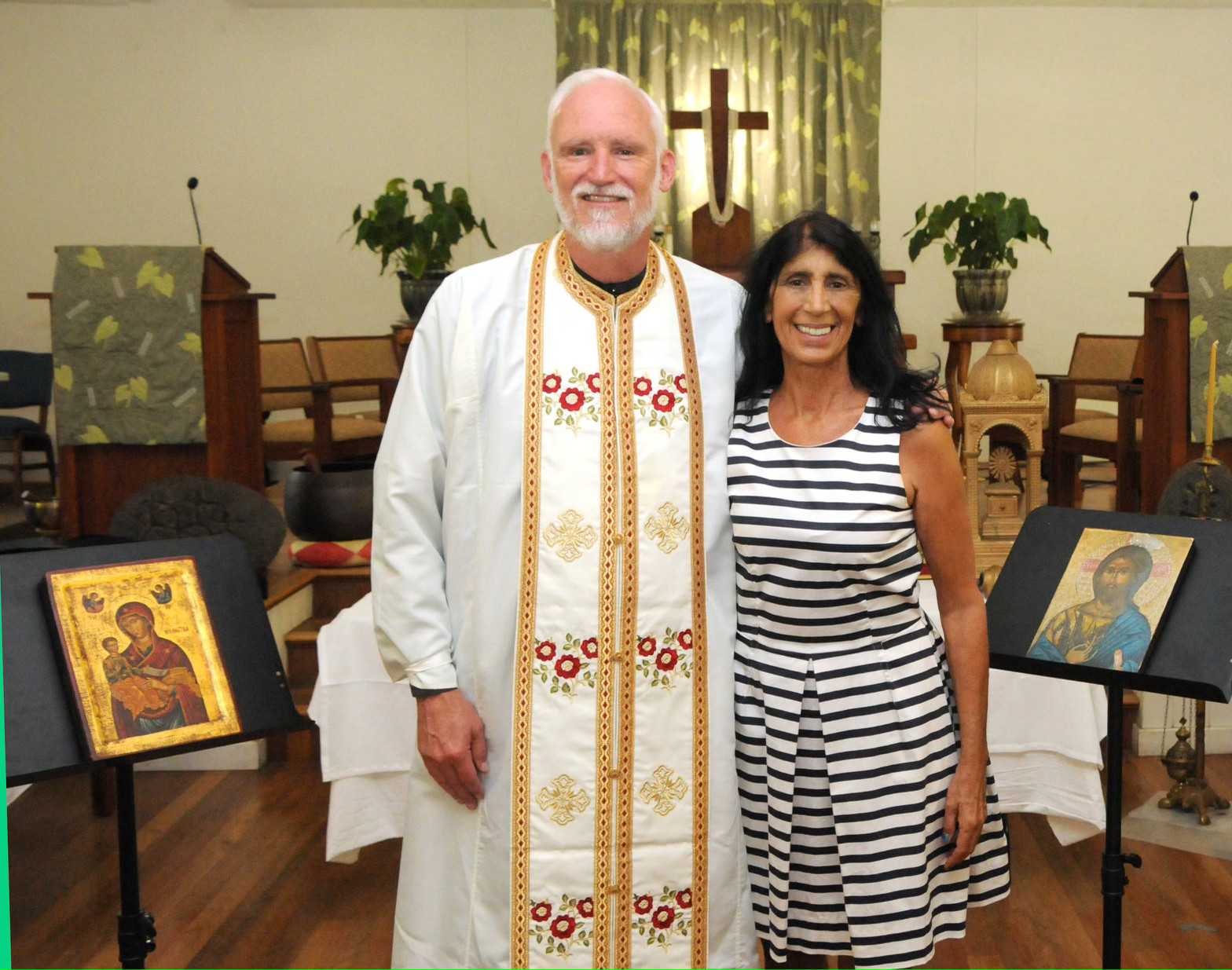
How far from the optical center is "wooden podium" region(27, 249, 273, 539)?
15.3 feet

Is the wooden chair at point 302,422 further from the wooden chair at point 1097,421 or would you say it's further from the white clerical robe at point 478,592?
the white clerical robe at point 478,592

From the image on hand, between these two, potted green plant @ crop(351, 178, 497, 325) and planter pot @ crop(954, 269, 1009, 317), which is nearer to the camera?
planter pot @ crop(954, 269, 1009, 317)

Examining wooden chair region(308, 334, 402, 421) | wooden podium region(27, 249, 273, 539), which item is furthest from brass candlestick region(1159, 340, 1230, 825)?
wooden chair region(308, 334, 402, 421)

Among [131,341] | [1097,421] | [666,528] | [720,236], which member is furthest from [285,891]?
[1097,421]

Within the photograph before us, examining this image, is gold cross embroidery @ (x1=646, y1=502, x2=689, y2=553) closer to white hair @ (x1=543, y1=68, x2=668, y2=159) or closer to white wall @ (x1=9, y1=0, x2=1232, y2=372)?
white hair @ (x1=543, y1=68, x2=668, y2=159)

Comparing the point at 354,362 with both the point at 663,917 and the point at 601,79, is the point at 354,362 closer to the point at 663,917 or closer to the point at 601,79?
the point at 601,79

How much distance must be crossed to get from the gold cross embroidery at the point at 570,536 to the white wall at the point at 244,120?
6.51 meters

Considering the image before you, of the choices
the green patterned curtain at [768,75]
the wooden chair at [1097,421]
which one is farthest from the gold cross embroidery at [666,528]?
the green patterned curtain at [768,75]

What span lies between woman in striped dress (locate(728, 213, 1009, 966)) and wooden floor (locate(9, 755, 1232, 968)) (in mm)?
1058

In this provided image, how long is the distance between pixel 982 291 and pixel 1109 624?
3.25 m

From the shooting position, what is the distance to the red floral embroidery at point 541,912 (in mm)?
1935

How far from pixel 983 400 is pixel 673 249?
13.1 feet

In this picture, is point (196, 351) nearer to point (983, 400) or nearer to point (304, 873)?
point (304, 873)

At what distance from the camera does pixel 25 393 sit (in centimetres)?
736
